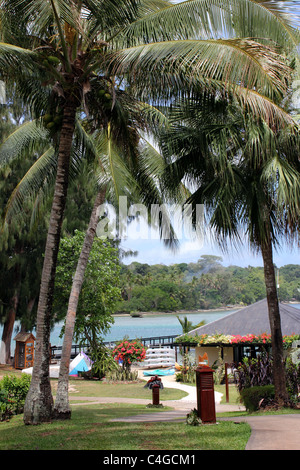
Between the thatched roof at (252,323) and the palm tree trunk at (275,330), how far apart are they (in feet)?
33.6

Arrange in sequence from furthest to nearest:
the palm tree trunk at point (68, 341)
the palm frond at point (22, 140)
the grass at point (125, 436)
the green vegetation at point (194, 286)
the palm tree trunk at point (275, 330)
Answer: the green vegetation at point (194, 286), the palm frond at point (22, 140), the palm tree trunk at point (275, 330), the palm tree trunk at point (68, 341), the grass at point (125, 436)

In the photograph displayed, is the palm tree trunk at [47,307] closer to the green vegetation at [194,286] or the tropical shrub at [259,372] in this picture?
the tropical shrub at [259,372]

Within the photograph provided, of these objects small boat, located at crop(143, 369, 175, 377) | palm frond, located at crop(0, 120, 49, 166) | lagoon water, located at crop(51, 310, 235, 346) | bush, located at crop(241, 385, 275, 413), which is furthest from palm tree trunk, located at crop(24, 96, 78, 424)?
lagoon water, located at crop(51, 310, 235, 346)

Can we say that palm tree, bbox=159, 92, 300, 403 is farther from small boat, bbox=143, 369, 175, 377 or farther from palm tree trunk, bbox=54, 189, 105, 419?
small boat, bbox=143, 369, 175, 377

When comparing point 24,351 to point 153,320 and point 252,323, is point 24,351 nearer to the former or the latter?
point 252,323

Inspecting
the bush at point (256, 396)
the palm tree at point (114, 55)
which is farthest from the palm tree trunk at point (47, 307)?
the bush at point (256, 396)

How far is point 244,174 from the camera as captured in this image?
11352mm

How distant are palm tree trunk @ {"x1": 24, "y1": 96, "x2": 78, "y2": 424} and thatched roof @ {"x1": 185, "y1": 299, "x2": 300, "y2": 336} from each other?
45.1ft

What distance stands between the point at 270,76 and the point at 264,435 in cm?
560

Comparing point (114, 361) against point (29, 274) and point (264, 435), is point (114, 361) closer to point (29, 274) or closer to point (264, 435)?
point (29, 274)

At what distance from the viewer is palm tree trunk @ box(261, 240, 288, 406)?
11.0m


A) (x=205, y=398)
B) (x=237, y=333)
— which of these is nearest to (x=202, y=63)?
(x=205, y=398)

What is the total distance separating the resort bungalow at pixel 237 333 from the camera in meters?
20.3

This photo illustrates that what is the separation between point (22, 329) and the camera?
86.0 feet
